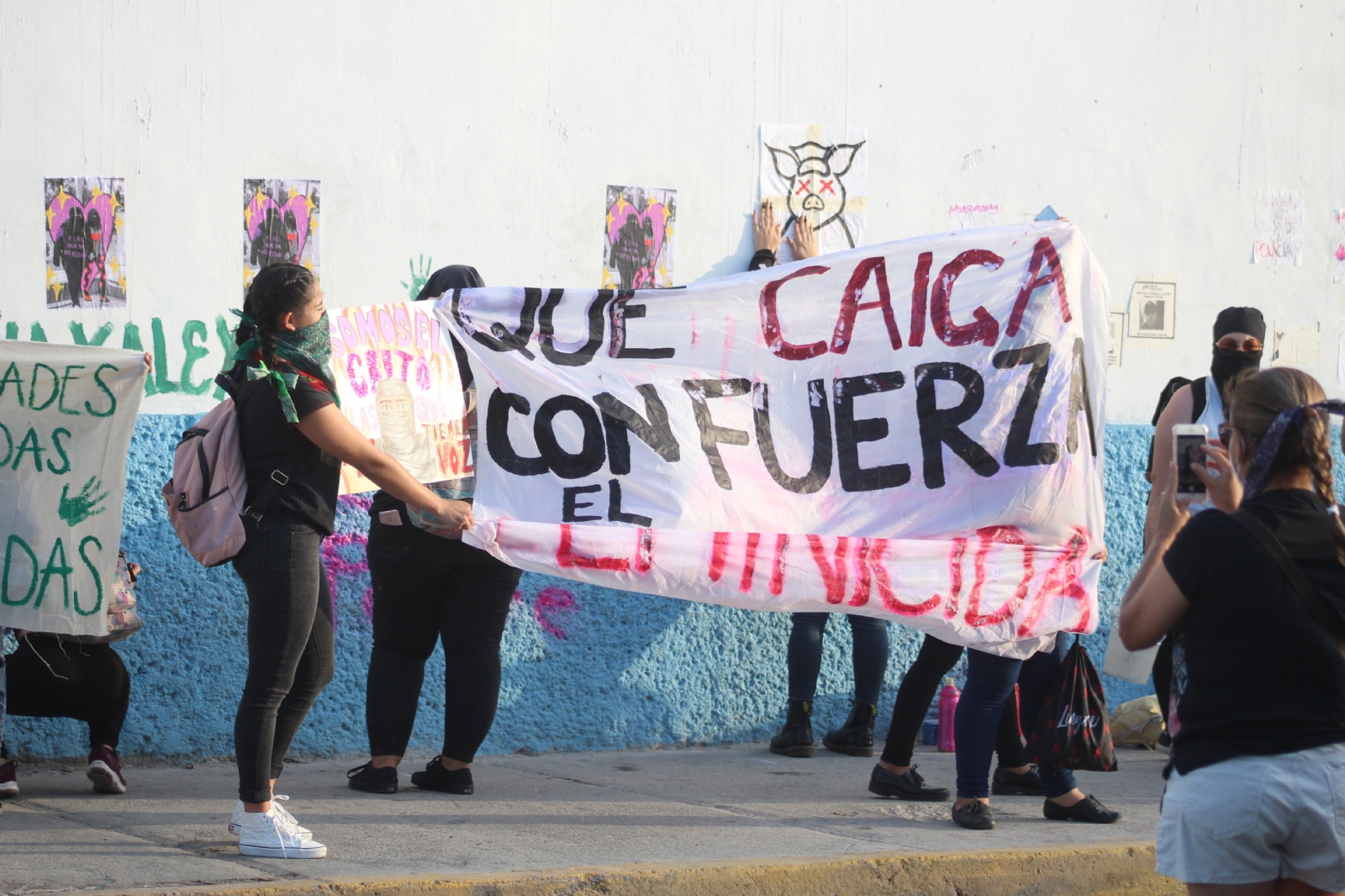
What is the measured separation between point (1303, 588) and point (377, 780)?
11.8ft

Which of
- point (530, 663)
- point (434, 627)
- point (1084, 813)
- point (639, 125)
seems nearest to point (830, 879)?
point (1084, 813)

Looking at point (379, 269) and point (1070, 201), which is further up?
point (1070, 201)

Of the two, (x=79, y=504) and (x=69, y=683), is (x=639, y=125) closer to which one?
(x=79, y=504)

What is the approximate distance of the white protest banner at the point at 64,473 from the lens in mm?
4988

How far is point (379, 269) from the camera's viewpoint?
630 cm

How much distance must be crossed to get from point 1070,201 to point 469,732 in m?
4.26

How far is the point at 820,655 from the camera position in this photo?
6.75m

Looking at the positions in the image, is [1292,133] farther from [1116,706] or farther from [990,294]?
[990,294]

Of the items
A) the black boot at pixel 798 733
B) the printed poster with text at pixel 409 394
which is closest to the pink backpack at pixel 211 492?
the printed poster with text at pixel 409 394

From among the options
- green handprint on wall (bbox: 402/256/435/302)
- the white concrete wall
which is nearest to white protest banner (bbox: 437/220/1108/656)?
green handprint on wall (bbox: 402/256/435/302)

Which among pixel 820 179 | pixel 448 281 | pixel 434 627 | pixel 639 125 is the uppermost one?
pixel 639 125

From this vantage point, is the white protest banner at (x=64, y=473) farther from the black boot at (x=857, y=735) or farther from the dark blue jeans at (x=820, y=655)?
the black boot at (x=857, y=735)

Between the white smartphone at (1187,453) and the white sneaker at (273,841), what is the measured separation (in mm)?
2644

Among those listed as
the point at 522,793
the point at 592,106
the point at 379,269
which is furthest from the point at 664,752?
the point at 592,106
